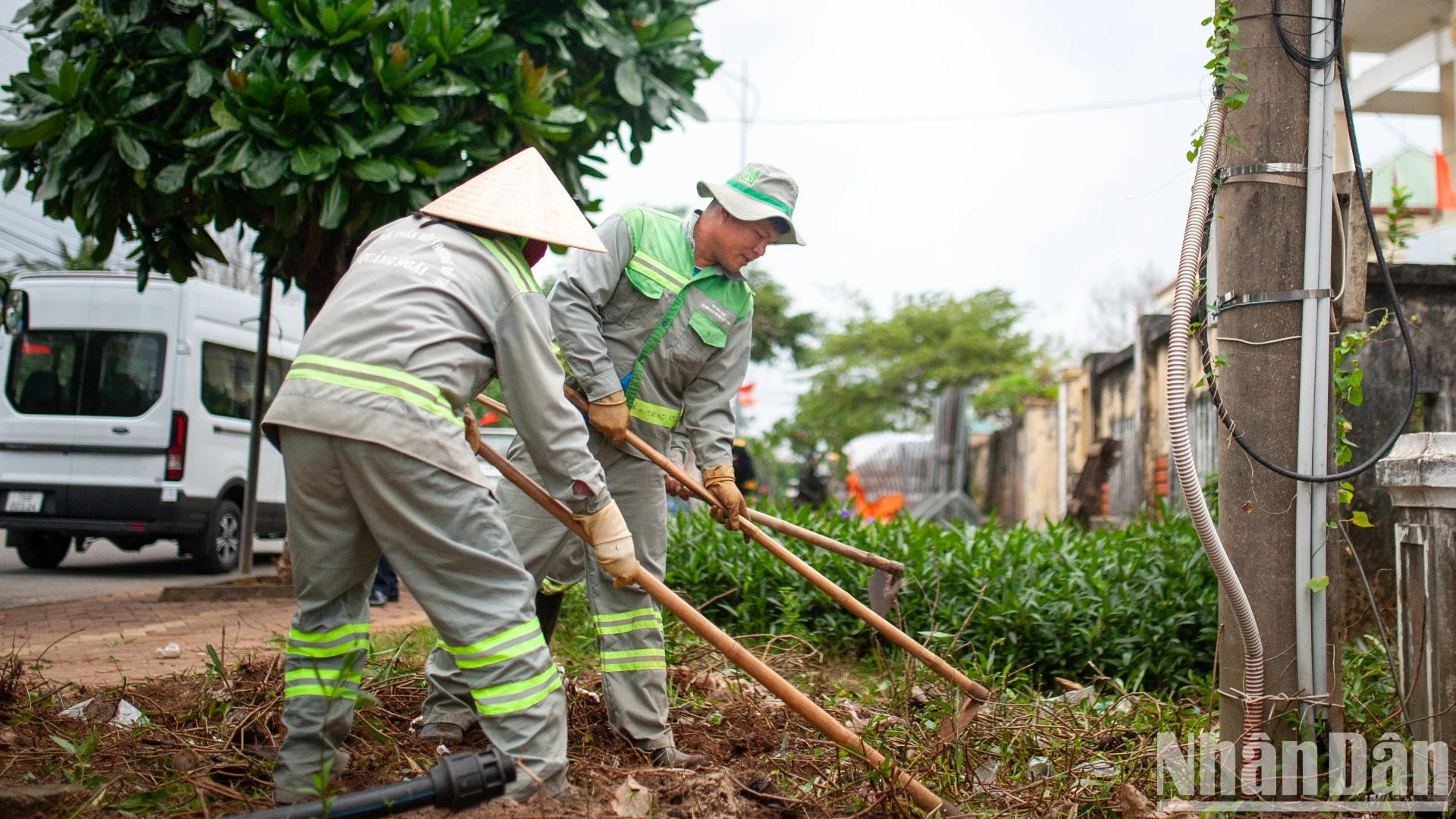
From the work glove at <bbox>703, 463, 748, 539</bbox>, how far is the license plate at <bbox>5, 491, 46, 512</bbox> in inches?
266

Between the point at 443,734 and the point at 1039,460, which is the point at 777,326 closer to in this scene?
the point at 1039,460

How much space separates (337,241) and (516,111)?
1.52 meters

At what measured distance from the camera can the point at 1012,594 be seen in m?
4.95

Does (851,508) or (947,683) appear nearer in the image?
(947,683)

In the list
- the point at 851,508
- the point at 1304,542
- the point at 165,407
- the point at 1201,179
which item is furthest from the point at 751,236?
the point at 165,407

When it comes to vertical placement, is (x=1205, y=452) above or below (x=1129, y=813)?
above

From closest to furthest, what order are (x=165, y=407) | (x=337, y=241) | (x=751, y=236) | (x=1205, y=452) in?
(x=751, y=236), (x=337, y=241), (x=1205, y=452), (x=165, y=407)

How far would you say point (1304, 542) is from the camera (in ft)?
Result: 10.3

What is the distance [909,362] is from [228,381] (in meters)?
19.0

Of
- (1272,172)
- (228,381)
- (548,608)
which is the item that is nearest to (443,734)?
(548,608)

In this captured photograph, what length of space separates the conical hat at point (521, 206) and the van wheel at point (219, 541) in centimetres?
661

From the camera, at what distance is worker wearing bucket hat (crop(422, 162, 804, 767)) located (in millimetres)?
3398

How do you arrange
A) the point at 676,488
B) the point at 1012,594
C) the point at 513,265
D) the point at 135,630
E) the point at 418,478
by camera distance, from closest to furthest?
the point at 418,478 < the point at 513,265 < the point at 676,488 < the point at 1012,594 < the point at 135,630

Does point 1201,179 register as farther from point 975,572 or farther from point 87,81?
point 87,81
